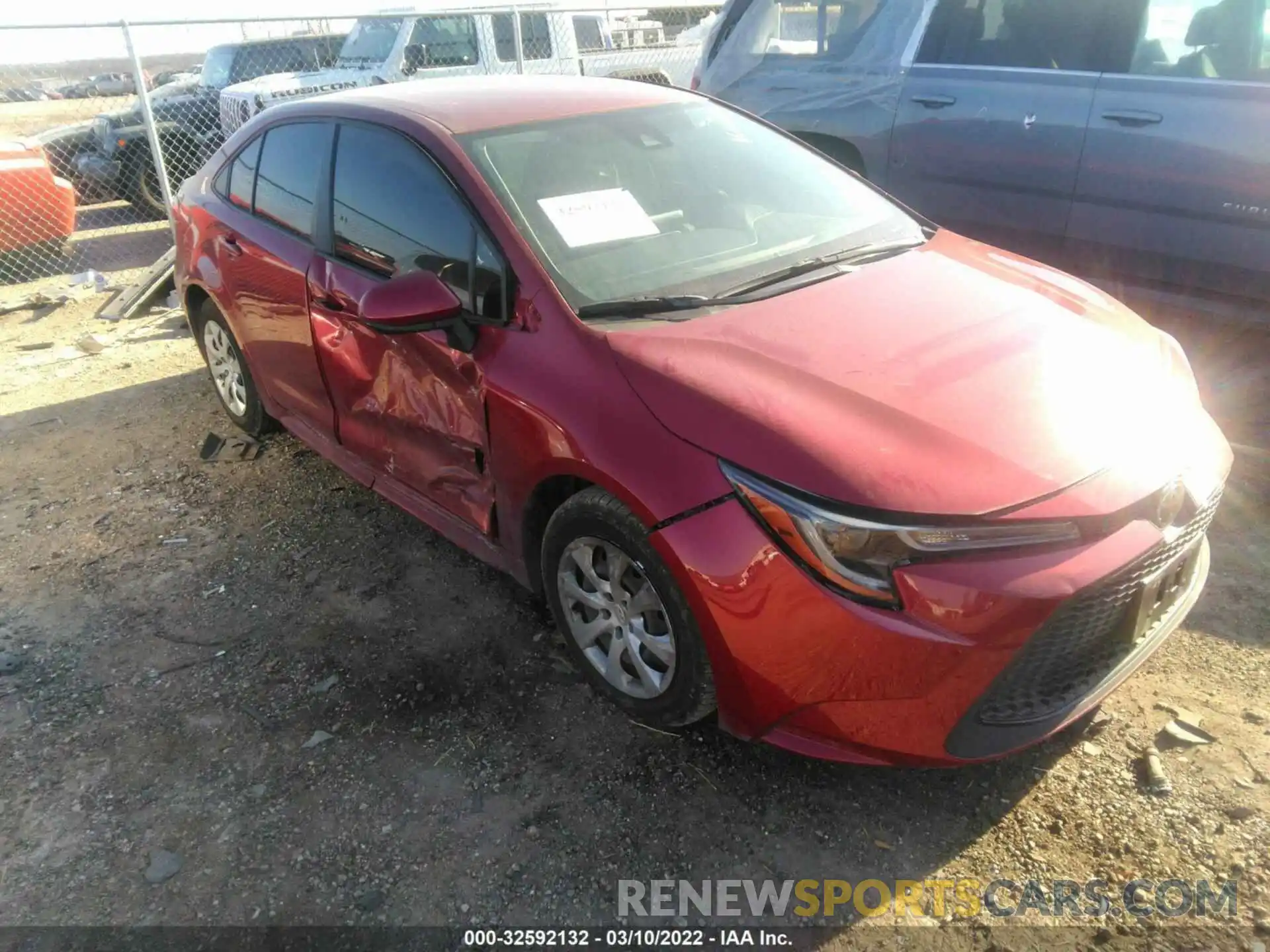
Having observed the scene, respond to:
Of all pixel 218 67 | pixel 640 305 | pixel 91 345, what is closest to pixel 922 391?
pixel 640 305

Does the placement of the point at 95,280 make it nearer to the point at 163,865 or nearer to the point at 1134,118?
the point at 163,865

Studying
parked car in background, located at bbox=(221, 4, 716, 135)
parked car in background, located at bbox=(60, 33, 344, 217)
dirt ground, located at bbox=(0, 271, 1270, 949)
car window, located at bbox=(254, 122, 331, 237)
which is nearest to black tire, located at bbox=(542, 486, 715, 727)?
dirt ground, located at bbox=(0, 271, 1270, 949)

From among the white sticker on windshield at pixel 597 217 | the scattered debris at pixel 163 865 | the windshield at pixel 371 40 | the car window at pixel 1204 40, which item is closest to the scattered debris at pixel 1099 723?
the white sticker on windshield at pixel 597 217

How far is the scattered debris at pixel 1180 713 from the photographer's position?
103 inches

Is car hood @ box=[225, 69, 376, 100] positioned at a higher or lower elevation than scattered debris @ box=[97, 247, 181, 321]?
higher

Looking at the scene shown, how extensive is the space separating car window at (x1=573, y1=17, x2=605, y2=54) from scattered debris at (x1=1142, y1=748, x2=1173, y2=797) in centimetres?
1073

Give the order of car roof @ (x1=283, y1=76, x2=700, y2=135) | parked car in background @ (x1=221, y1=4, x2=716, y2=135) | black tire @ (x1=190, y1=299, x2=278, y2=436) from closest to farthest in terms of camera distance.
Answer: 1. car roof @ (x1=283, y1=76, x2=700, y2=135)
2. black tire @ (x1=190, y1=299, x2=278, y2=436)
3. parked car in background @ (x1=221, y1=4, x2=716, y2=135)

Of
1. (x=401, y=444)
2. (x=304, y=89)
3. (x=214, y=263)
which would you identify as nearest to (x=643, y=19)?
(x=304, y=89)

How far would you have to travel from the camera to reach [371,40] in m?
10.1

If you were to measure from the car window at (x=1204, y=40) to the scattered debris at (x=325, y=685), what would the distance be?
14.7 feet

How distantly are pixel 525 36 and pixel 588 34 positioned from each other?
165cm

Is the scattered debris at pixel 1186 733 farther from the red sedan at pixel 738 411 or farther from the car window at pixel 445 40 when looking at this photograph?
the car window at pixel 445 40

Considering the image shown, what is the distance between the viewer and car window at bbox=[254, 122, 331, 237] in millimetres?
3488

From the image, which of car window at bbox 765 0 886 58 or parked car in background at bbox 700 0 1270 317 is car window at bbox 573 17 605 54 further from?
parked car in background at bbox 700 0 1270 317
